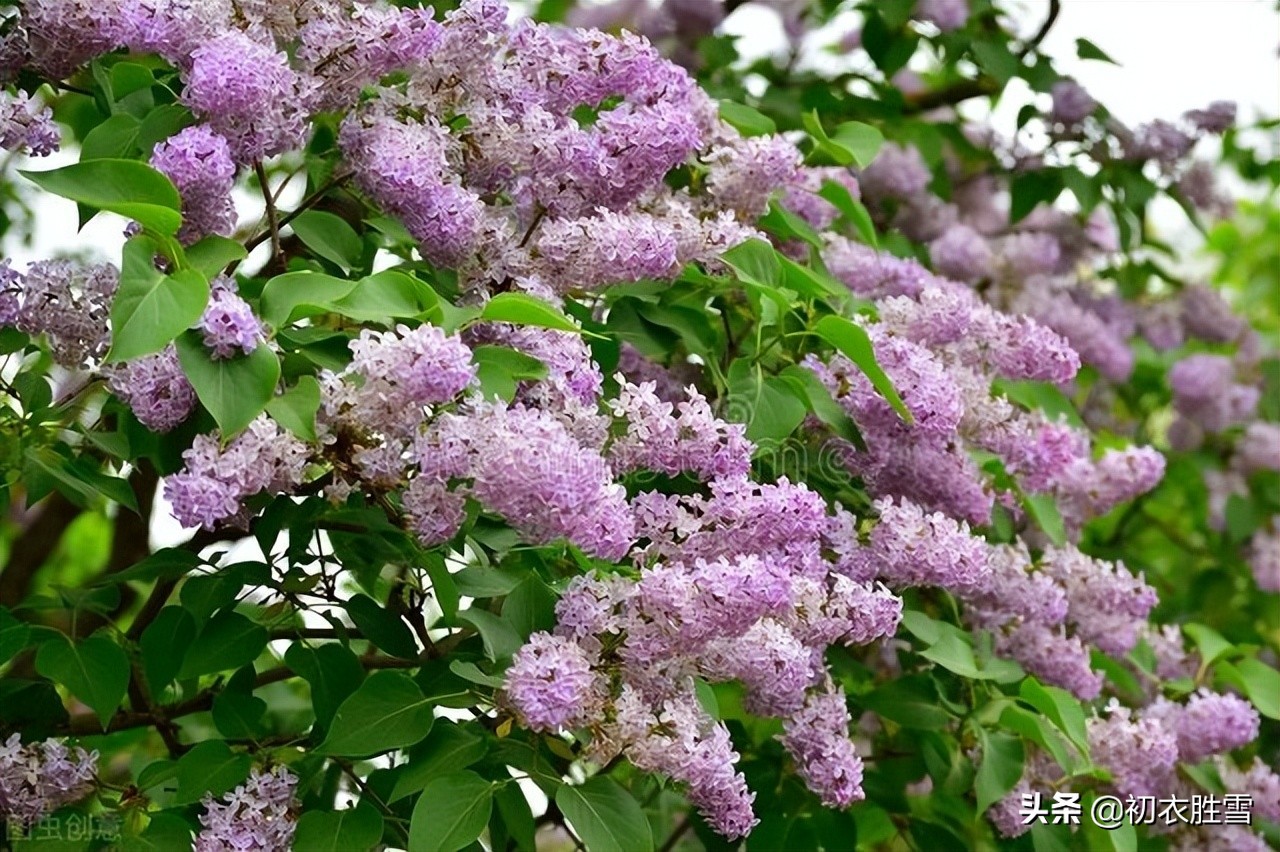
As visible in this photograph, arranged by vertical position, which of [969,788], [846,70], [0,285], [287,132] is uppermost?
[287,132]

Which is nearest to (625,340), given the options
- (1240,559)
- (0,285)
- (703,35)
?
(0,285)

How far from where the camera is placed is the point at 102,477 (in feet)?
4.49

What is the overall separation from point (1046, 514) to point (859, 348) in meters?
0.54

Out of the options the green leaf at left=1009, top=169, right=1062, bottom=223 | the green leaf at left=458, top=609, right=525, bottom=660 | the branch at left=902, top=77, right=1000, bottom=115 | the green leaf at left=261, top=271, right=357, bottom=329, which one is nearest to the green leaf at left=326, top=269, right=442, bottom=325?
the green leaf at left=261, top=271, right=357, bottom=329

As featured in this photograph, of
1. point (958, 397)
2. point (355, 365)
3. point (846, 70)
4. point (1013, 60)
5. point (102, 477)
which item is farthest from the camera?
point (846, 70)

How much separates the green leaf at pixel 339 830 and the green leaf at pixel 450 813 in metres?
0.11

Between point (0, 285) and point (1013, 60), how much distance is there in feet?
5.47

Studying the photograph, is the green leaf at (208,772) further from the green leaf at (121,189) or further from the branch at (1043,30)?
the branch at (1043,30)

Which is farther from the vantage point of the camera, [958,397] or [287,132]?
[958,397]

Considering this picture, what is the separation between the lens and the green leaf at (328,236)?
1456 millimetres

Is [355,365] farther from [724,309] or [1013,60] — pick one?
[1013,60]

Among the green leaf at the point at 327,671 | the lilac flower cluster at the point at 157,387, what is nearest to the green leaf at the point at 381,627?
the green leaf at the point at 327,671

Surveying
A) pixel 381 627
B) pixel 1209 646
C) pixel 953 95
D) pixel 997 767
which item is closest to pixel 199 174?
pixel 381 627

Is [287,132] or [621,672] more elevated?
[287,132]
